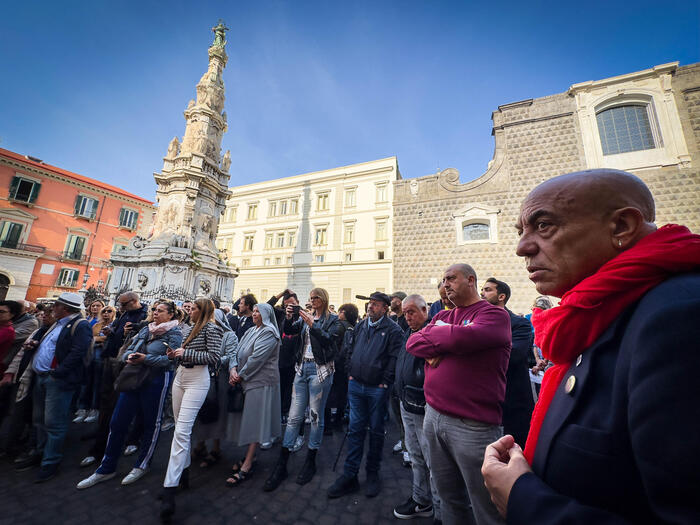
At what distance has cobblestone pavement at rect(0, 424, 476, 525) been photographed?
2.69 metres

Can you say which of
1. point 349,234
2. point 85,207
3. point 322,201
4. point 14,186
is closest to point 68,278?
point 85,207

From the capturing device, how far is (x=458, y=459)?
191 cm

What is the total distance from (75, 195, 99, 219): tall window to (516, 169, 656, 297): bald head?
29.9 meters

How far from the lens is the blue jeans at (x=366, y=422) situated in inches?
129

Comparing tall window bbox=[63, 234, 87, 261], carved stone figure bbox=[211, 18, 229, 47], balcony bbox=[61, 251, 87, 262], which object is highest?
carved stone figure bbox=[211, 18, 229, 47]

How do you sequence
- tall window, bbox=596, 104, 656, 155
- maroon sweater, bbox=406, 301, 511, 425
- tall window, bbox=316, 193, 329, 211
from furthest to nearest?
tall window, bbox=316, 193, 329, 211 → tall window, bbox=596, 104, 656, 155 → maroon sweater, bbox=406, 301, 511, 425

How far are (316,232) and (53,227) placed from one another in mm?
19106

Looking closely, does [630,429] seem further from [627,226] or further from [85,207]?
[85,207]

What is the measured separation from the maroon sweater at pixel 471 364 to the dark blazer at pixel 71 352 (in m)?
4.21

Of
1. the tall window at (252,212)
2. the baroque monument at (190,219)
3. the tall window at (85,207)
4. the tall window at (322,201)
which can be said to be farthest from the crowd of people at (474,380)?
the tall window at (85,207)

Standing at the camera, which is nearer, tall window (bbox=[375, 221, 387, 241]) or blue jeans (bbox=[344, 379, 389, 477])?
blue jeans (bbox=[344, 379, 389, 477])

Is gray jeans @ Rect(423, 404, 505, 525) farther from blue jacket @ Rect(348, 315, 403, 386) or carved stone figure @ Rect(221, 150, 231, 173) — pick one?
carved stone figure @ Rect(221, 150, 231, 173)

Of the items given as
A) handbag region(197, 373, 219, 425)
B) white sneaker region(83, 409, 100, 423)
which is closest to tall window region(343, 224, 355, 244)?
white sneaker region(83, 409, 100, 423)

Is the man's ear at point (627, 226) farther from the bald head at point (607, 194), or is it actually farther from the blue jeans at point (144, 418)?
the blue jeans at point (144, 418)
